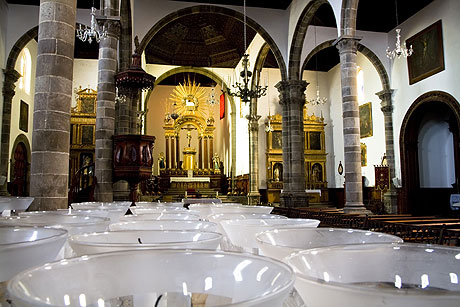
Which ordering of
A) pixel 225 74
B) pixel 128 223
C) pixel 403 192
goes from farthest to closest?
pixel 225 74 → pixel 403 192 → pixel 128 223

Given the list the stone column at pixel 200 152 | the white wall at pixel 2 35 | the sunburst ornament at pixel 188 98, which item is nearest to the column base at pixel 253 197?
the stone column at pixel 200 152

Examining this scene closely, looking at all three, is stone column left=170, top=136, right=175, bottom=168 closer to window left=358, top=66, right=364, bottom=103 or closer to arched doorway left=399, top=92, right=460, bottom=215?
window left=358, top=66, right=364, bottom=103

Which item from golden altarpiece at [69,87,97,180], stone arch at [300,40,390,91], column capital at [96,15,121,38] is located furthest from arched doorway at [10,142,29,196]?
stone arch at [300,40,390,91]

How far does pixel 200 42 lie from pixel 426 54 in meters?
11.4

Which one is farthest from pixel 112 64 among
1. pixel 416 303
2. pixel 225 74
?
pixel 225 74

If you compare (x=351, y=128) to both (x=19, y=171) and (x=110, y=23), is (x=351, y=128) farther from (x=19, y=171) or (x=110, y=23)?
(x=19, y=171)

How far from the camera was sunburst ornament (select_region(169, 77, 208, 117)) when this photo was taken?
2653 cm

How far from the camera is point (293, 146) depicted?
1541cm

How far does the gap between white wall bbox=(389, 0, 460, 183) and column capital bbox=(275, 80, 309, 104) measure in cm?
450

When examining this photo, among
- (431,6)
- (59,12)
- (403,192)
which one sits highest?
(431,6)

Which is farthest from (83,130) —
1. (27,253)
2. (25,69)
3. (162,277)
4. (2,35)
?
(162,277)

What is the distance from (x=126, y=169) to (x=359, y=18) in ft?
42.7

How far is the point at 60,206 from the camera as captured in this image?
17.5 ft

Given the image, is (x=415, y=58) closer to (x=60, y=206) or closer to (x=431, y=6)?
(x=431, y=6)
